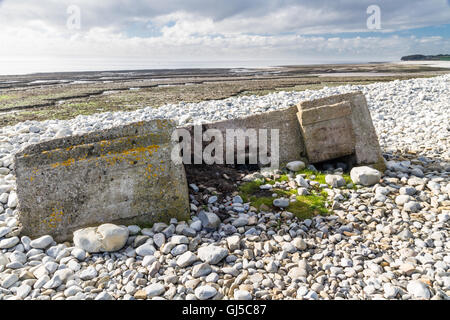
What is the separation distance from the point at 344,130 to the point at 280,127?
1.24 meters

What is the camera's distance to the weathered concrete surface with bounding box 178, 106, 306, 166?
20.3 ft

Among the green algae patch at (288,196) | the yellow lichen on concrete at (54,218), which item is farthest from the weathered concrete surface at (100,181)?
the green algae patch at (288,196)

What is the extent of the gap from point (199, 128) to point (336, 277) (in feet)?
12.6

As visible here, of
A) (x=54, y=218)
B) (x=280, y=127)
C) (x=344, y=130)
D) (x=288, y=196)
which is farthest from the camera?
(x=280, y=127)

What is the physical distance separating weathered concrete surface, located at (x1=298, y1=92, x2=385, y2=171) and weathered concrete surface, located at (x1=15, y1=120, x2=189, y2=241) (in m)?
2.90

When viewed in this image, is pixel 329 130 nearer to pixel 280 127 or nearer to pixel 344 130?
pixel 344 130

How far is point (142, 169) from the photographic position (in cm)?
432

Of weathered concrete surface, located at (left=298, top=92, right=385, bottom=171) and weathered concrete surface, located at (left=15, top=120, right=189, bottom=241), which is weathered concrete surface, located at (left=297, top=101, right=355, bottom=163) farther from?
weathered concrete surface, located at (left=15, top=120, right=189, bottom=241)

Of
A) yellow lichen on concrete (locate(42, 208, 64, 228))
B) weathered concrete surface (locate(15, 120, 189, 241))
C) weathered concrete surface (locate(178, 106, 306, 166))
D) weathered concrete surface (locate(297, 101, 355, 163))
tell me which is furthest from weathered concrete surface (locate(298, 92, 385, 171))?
yellow lichen on concrete (locate(42, 208, 64, 228))

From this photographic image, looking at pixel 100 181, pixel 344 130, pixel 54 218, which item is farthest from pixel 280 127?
pixel 54 218

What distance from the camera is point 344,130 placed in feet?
19.3

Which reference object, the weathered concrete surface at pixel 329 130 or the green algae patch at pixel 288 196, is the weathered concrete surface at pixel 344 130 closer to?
the weathered concrete surface at pixel 329 130
